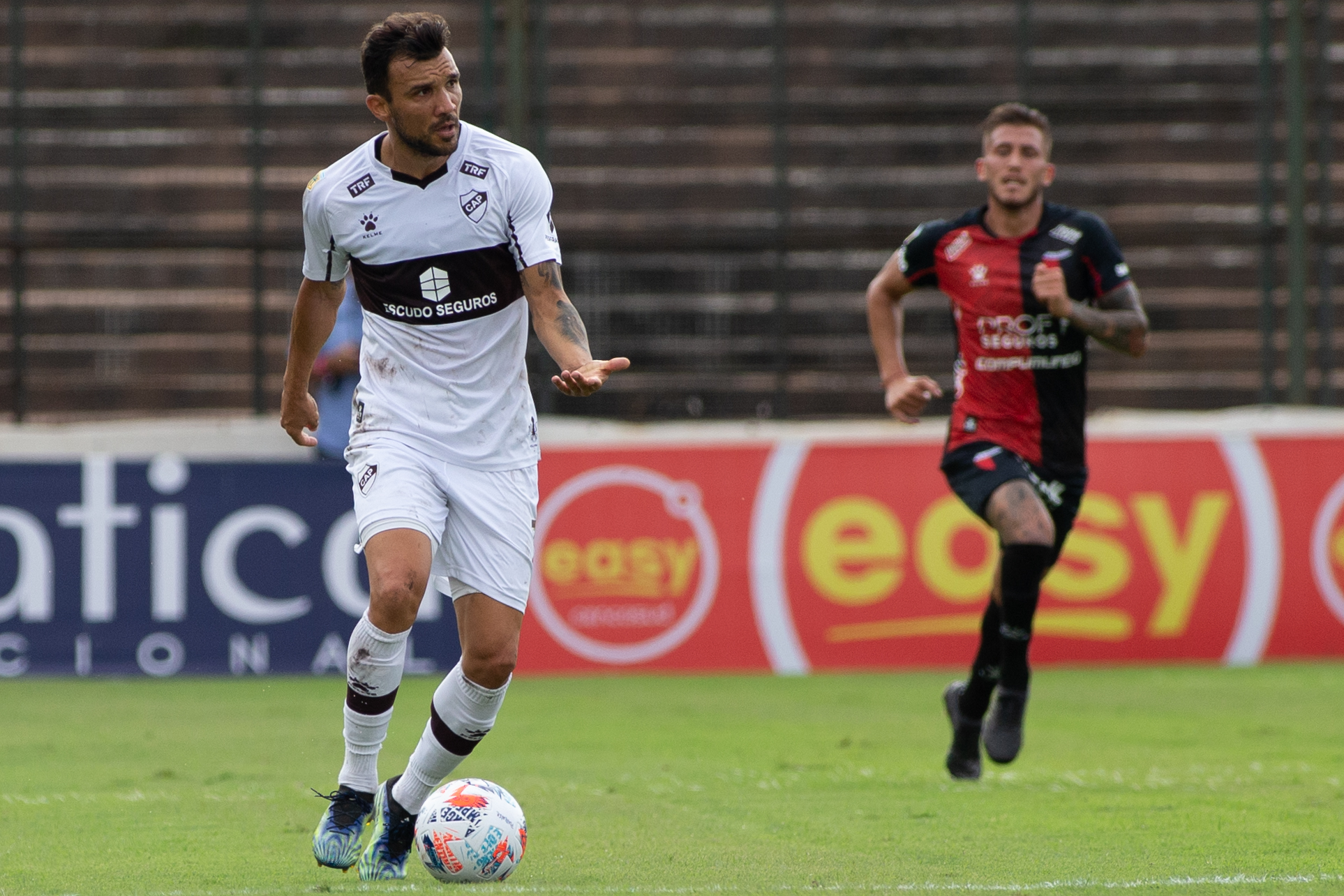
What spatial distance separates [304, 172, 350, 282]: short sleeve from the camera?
5.21 m

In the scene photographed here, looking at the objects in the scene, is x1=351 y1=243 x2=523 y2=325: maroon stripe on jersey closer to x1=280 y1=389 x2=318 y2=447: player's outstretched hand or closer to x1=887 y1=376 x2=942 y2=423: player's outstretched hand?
x1=280 y1=389 x2=318 y2=447: player's outstretched hand

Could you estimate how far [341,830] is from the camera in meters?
4.85

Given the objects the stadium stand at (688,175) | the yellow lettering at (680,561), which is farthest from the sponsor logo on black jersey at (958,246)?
Answer: the stadium stand at (688,175)

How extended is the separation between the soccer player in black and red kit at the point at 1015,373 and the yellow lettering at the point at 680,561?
4.33 meters

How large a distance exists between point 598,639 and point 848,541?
65.4 inches

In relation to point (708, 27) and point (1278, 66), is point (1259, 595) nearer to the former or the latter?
point (1278, 66)

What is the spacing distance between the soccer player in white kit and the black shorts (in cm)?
219

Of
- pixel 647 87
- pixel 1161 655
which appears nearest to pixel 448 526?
pixel 1161 655

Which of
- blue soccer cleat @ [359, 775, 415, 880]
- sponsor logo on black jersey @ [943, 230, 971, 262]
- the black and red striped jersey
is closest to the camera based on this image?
blue soccer cleat @ [359, 775, 415, 880]

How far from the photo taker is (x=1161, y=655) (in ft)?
38.3

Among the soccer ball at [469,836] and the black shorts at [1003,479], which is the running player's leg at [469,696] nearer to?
the soccer ball at [469,836]

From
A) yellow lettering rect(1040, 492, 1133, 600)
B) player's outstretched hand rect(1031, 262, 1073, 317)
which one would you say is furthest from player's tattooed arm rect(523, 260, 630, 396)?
yellow lettering rect(1040, 492, 1133, 600)

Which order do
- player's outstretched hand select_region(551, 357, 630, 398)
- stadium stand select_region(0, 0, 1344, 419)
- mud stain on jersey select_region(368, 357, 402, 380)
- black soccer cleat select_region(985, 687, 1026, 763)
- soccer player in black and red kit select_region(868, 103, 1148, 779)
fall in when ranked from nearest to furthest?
player's outstretched hand select_region(551, 357, 630, 398)
mud stain on jersey select_region(368, 357, 402, 380)
black soccer cleat select_region(985, 687, 1026, 763)
soccer player in black and red kit select_region(868, 103, 1148, 779)
stadium stand select_region(0, 0, 1344, 419)

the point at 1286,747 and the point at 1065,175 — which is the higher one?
the point at 1065,175
